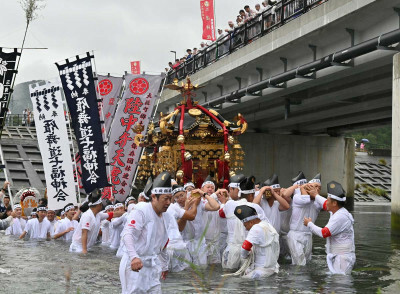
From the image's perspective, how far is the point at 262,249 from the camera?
8.70 metres

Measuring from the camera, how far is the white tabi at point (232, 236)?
10.5 meters

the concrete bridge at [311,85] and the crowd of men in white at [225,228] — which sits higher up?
the concrete bridge at [311,85]

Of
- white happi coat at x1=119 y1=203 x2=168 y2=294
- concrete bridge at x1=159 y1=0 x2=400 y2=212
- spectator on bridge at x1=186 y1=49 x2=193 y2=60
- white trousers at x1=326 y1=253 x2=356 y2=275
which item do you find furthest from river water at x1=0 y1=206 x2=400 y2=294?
spectator on bridge at x1=186 y1=49 x2=193 y2=60

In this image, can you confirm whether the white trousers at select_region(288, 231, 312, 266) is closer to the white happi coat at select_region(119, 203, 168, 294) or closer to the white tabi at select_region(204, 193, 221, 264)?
the white tabi at select_region(204, 193, 221, 264)

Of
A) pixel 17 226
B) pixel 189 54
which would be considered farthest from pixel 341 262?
pixel 189 54

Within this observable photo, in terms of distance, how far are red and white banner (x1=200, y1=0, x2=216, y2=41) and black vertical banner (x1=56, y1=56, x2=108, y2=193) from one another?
19.3 meters

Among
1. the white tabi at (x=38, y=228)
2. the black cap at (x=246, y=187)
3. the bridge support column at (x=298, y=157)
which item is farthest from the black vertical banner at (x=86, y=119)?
the bridge support column at (x=298, y=157)

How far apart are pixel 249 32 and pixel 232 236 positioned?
42.8 feet

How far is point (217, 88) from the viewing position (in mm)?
27047

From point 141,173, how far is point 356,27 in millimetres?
7301

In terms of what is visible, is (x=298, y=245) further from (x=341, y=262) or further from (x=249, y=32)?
(x=249, y=32)

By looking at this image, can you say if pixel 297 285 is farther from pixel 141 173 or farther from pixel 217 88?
pixel 217 88

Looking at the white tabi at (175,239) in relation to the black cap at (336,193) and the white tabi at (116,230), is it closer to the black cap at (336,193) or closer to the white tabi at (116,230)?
the black cap at (336,193)

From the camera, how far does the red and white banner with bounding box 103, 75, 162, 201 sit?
60.7 ft
